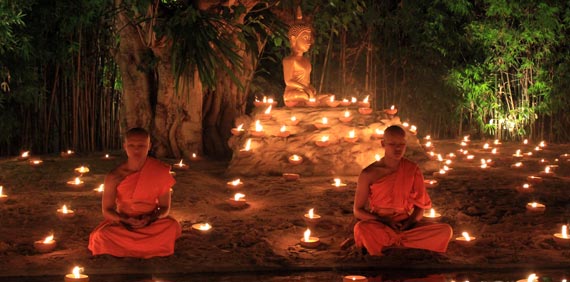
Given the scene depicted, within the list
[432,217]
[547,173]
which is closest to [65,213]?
[432,217]

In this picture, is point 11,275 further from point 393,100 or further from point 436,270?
point 393,100

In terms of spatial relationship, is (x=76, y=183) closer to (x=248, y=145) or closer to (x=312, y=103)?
(x=248, y=145)

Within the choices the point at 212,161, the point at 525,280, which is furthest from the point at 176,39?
the point at 525,280

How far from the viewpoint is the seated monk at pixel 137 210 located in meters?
4.82

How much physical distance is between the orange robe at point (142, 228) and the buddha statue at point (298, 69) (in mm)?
5071

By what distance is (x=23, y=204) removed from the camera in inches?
264

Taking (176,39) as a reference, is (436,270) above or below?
below

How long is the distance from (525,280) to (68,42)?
8971 mm

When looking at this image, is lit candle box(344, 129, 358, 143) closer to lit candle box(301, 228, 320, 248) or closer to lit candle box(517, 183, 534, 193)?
lit candle box(517, 183, 534, 193)

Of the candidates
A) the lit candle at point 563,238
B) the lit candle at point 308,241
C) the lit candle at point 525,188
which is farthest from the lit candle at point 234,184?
the lit candle at point 563,238

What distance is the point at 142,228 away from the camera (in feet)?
15.9

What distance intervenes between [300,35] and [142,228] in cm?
550

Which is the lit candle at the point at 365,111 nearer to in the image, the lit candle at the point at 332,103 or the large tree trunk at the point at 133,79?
the lit candle at the point at 332,103

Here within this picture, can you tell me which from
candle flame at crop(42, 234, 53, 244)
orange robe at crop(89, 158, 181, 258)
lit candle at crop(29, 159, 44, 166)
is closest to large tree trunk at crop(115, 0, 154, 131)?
lit candle at crop(29, 159, 44, 166)
